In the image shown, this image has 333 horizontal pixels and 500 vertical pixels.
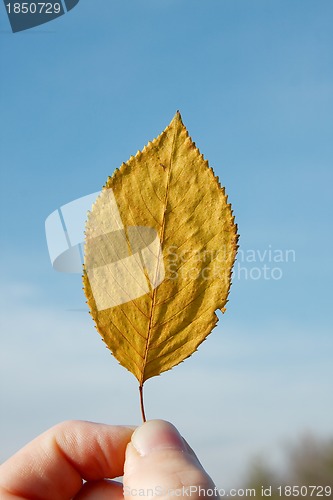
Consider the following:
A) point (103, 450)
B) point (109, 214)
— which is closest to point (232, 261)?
point (109, 214)

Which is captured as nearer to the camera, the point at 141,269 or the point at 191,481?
the point at 141,269

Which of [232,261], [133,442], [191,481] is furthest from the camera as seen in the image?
[133,442]

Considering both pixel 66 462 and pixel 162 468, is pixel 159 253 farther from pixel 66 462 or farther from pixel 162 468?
pixel 66 462

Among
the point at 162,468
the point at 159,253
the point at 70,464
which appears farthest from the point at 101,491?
the point at 159,253

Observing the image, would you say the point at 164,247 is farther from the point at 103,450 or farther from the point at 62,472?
the point at 62,472

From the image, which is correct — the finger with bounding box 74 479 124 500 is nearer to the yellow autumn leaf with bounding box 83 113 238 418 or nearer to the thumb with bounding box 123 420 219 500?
the thumb with bounding box 123 420 219 500

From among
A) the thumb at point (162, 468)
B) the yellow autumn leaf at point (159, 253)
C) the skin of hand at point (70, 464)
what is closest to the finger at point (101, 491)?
the skin of hand at point (70, 464)

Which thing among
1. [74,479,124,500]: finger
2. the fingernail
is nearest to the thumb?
the fingernail
